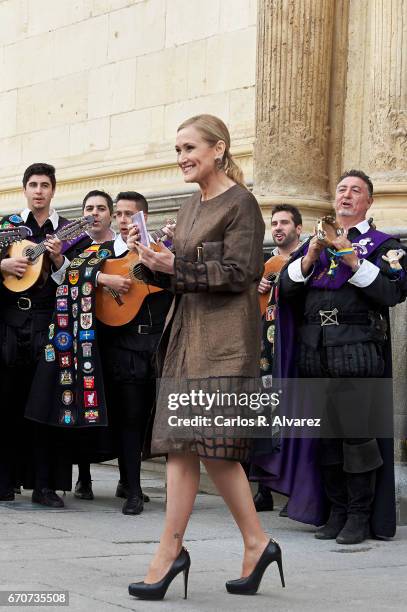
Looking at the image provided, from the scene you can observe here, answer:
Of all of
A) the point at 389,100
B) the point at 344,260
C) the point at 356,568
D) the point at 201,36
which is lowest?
the point at 356,568

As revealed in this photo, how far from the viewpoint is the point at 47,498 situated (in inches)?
298

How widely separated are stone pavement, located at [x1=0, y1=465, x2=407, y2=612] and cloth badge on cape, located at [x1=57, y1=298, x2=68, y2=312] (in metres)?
1.15

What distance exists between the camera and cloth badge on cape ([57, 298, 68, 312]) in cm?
759

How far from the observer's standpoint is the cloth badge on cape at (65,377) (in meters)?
7.57

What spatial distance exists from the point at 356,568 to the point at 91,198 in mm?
3328

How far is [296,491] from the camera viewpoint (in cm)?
697

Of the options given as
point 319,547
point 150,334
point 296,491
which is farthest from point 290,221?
point 319,547

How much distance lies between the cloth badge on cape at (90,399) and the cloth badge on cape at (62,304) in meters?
0.51

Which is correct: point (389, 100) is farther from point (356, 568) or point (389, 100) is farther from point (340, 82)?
point (356, 568)

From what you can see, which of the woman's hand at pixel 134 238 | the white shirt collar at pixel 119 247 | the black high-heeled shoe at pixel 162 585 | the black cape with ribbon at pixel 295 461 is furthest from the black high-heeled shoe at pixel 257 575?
the white shirt collar at pixel 119 247

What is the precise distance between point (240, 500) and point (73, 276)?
116 inches

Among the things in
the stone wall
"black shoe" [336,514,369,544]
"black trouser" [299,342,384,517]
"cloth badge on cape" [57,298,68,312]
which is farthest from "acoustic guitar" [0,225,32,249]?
"black shoe" [336,514,369,544]

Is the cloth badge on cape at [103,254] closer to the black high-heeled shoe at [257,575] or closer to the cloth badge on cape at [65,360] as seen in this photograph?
the cloth badge on cape at [65,360]

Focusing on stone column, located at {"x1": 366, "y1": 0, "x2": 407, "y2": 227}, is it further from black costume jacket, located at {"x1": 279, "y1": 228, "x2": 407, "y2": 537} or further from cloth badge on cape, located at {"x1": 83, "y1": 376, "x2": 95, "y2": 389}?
cloth badge on cape, located at {"x1": 83, "y1": 376, "x2": 95, "y2": 389}
